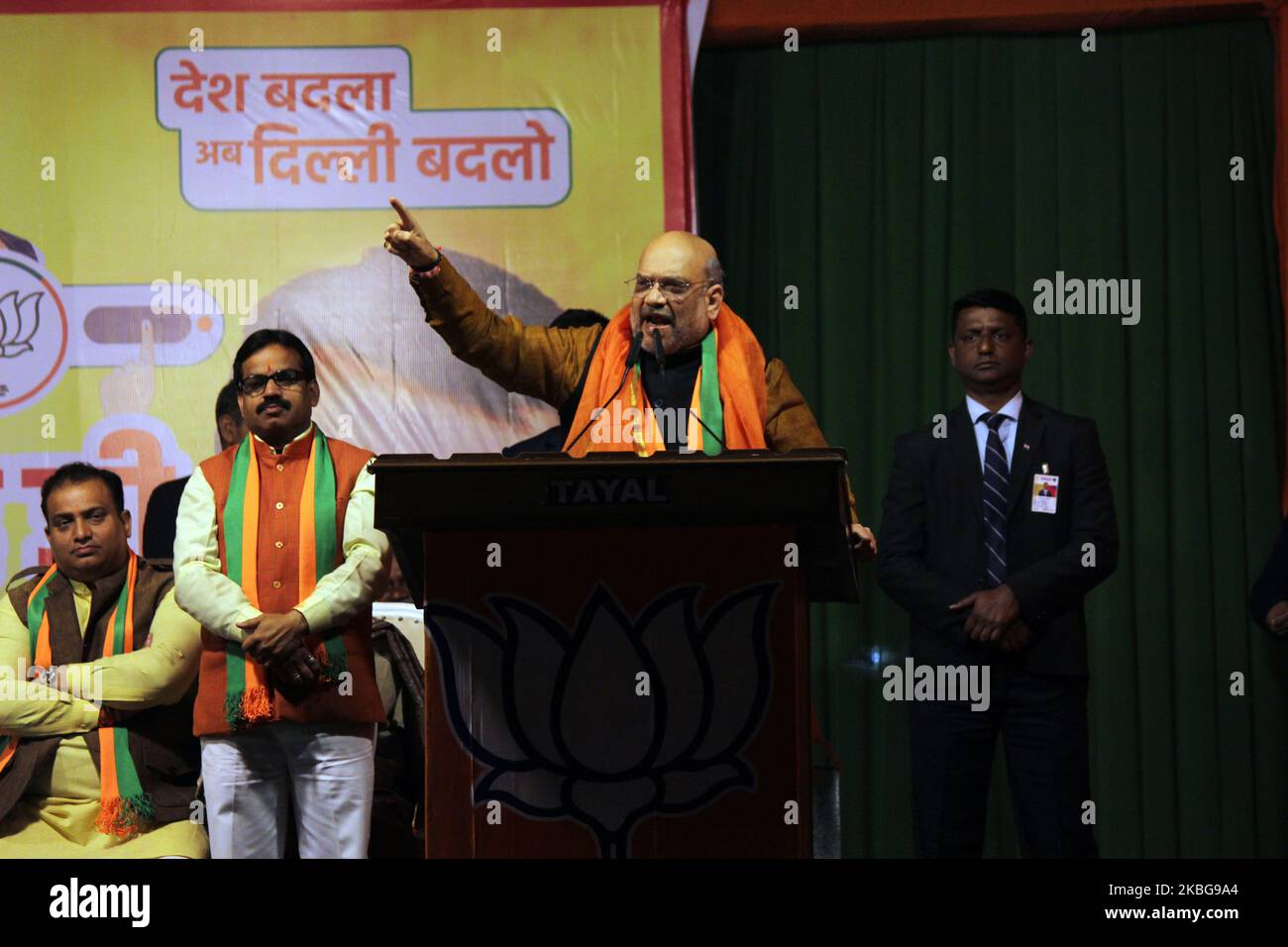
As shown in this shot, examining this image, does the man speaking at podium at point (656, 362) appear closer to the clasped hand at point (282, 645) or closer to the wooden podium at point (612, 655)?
the clasped hand at point (282, 645)

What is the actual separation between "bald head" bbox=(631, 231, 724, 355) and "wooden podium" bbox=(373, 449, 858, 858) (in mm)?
1025

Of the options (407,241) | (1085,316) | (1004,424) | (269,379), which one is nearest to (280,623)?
(269,379)

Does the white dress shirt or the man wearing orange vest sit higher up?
the white dress shirt

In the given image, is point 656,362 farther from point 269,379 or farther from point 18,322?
point 18,322

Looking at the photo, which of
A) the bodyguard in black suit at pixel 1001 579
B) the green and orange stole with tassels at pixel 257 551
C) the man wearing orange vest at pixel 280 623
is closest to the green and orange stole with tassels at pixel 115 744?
the man wearing orange vest at pixel 280 623

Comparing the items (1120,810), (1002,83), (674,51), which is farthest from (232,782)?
(1002,83)

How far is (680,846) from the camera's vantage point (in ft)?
7.08

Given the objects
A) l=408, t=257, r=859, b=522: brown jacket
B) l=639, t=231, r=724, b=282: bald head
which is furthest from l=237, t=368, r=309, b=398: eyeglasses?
l=639, t=231, r=724, b=282: bald head

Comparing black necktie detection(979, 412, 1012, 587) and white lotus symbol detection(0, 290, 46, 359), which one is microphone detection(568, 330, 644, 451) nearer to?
black necktie detection(979, 412, 1012, 587)

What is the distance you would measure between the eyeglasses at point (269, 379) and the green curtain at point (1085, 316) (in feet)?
6.93

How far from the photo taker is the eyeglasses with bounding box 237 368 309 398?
11.1ft

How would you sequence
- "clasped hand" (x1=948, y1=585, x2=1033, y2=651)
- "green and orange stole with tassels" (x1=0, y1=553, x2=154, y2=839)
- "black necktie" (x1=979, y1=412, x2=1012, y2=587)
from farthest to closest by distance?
1. "black necktie" (x1=979, y1=412, x2=1012, y2=587)
2. "clasped hand" (x1=948, y1=585, x2=1033, y2=651)
3. "green and orange stole with tassels" (x1=0, y1=553, x2=154, y2=839)
